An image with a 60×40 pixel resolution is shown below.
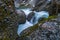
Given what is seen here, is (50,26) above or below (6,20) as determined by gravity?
below

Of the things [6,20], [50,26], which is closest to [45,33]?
[50,26]

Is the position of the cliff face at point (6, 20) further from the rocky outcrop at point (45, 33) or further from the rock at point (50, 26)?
the rock at point (50, 26)

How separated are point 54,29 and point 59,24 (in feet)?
1.31

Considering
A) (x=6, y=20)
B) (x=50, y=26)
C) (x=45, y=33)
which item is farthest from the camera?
(x=50, y=26)

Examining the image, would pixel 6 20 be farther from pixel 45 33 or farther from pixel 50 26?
pixel 50 26

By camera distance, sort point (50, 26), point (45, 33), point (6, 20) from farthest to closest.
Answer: point (50, 26), point (45, 33), point (6, 20)

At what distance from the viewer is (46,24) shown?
5207 mm

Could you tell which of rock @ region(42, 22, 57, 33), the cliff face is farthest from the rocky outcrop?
the cliff face

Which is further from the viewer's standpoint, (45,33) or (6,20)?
(45,33)

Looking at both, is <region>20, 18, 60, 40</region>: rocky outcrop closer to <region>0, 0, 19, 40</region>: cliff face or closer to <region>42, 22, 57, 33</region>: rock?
<region>42, 22, 57, 33</region>: rock

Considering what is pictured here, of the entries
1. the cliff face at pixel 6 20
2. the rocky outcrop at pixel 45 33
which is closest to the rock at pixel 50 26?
the rocky outcrop at pixel 45 33

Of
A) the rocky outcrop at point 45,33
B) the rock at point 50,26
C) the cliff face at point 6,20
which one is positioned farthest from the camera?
the rock at point 50,26

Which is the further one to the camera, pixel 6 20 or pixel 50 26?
pixel 50 26

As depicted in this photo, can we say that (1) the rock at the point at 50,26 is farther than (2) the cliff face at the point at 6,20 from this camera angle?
Yes
